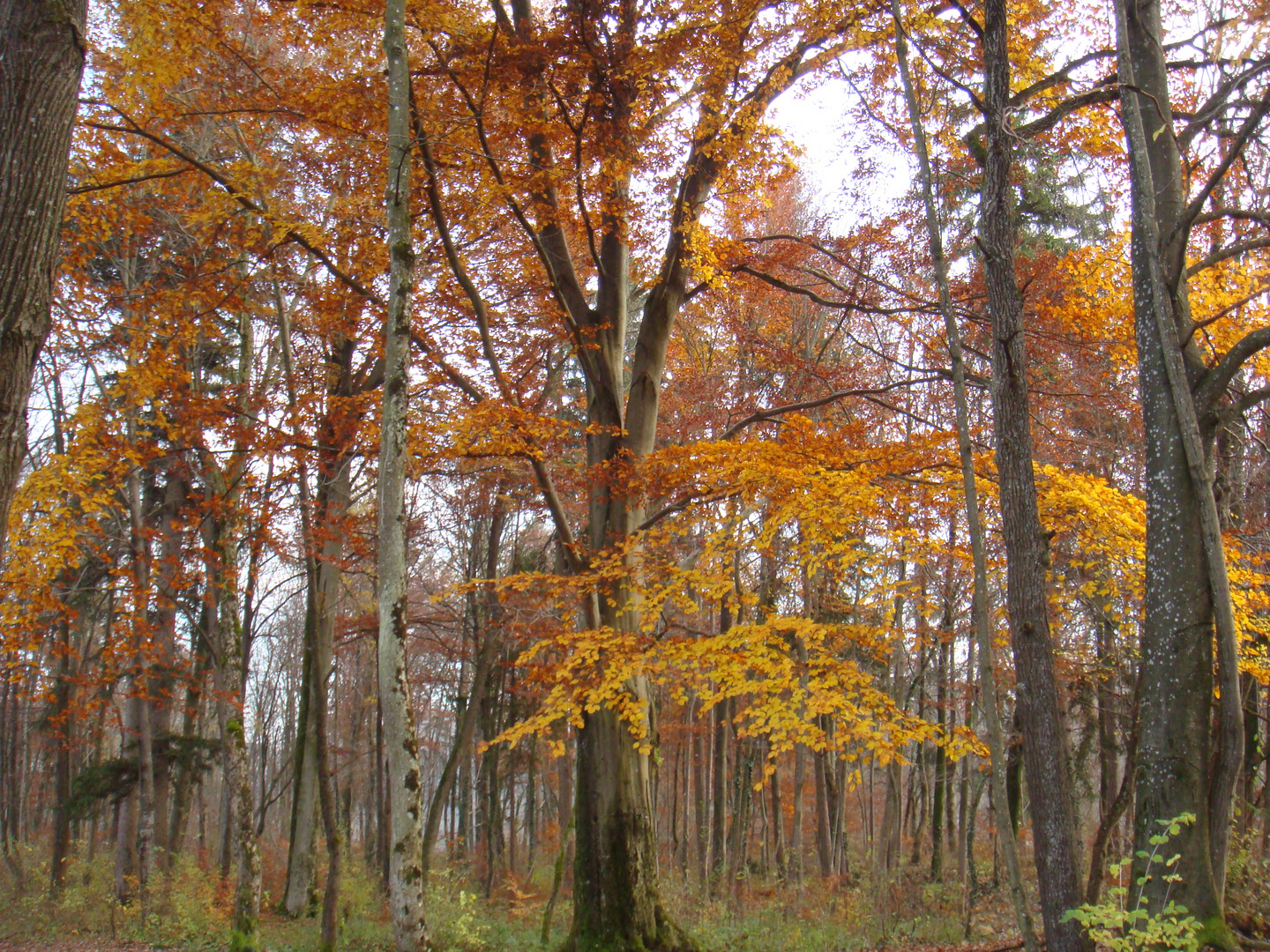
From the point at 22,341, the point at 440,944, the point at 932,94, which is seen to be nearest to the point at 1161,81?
the point at 932,94

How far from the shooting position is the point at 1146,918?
4.82 metres

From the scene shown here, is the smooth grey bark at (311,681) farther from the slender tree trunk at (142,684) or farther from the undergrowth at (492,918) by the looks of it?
the slender tree trunk at (142,684)

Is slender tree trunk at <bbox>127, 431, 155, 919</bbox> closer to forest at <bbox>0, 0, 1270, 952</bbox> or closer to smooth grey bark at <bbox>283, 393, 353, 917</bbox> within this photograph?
forest at <bbox>0, 0, 1270, 952</bbox>

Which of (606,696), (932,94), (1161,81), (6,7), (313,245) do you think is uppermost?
(932,94)

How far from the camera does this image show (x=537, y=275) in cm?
1094

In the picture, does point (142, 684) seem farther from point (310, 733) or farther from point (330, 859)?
point (330, 859)

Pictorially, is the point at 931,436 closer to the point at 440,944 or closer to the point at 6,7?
the point at 6,7

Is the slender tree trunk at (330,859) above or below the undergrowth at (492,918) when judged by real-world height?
above

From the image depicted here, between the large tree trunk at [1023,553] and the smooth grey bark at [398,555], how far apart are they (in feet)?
14.3

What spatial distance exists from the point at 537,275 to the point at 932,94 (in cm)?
551

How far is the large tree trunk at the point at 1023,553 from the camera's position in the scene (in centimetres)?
536

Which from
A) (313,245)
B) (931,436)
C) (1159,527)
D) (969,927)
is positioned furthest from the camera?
(969,927)

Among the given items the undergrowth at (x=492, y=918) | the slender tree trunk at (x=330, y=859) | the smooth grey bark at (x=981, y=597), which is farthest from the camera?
the undergrowth at (x=492, y=918)

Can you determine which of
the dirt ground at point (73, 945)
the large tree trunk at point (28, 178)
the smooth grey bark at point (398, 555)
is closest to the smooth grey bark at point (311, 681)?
the dirt ground at point (73, 945)
